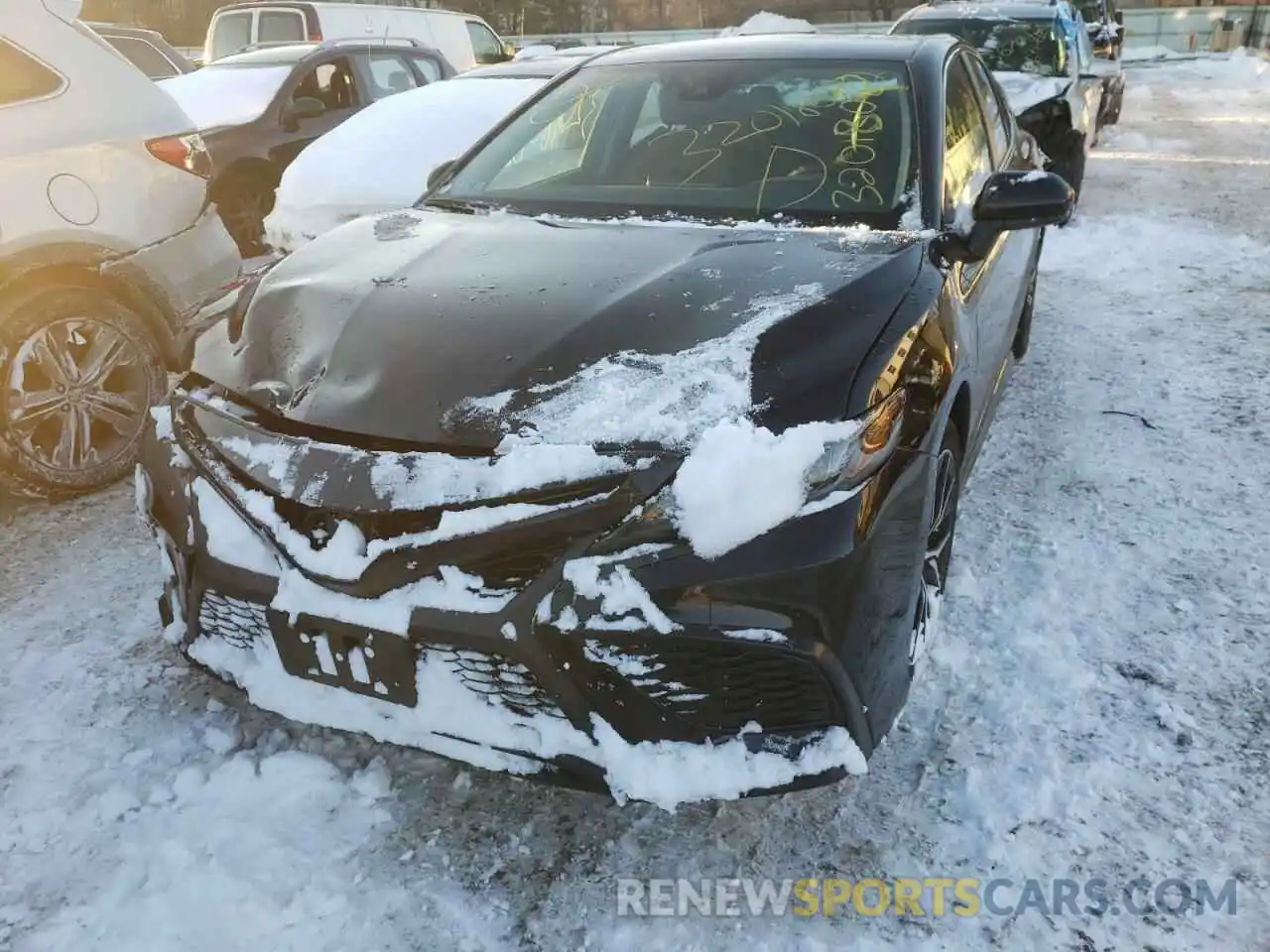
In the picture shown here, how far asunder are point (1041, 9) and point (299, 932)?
32.3 feet

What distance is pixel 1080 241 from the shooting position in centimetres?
740

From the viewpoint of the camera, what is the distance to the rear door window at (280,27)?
37.4 feet

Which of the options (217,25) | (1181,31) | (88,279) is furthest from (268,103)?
(1181,31)

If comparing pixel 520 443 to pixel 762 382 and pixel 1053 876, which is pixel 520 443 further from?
pixel 1053 876

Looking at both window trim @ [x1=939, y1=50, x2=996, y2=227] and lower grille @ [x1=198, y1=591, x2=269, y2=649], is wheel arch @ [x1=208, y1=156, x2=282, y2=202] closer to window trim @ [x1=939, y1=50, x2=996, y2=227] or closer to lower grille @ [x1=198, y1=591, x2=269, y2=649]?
window trim @ [x1=939, y1=50, x2=996, y2=227]

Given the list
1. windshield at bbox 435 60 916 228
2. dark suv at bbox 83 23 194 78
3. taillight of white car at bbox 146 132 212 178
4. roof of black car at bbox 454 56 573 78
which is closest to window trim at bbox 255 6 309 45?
dark suv at bbox 83 23 194 78

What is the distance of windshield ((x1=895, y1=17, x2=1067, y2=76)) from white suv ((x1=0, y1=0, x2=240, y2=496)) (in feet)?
22.9

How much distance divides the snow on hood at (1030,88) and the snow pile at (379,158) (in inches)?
150

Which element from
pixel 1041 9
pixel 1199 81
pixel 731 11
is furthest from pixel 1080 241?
pixel 731 11

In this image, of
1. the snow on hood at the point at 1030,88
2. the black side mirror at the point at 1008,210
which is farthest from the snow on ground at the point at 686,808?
the snow on hood at the point at 1030,88

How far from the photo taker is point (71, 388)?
11.8ft

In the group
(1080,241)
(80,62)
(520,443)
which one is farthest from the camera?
(1080,241)

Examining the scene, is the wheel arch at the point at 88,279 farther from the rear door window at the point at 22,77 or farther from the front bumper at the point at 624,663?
the front bumper at the point at 624,663

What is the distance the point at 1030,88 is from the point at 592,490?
Answer: 7.47m
